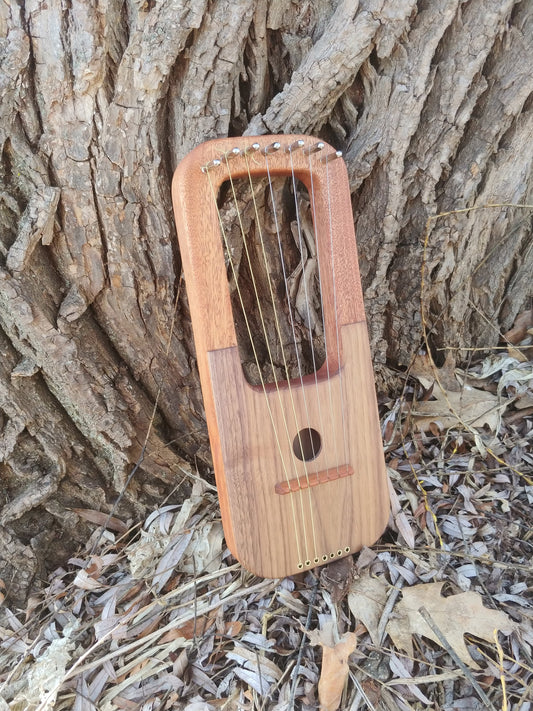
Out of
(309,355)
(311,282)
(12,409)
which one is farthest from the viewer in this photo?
(309,355)

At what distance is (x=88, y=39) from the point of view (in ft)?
3.50

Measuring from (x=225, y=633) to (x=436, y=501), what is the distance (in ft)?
2.15

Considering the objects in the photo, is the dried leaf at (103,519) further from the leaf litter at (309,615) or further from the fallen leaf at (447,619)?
the fallen leaf at (447,619)

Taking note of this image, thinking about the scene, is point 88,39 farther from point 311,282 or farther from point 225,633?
point 225,633

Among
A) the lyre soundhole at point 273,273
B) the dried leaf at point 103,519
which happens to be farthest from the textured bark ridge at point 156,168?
the lyre soundhole at point 273,273

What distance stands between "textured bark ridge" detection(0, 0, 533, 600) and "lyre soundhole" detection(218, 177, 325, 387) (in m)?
0.14

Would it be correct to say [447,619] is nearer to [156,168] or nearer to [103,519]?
[103,519]

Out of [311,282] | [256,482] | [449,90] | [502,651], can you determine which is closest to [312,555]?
[256,482]

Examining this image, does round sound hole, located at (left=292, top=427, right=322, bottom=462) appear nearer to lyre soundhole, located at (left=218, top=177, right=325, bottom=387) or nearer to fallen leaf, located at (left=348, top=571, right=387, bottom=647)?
lyre soundhole, located at (left=218, top=177, right=325, bottom=387)

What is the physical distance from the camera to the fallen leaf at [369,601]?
1.10 m

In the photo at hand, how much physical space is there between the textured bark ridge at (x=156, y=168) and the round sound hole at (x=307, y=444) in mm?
406

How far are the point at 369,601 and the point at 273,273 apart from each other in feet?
2.76

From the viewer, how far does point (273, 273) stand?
1399 mm

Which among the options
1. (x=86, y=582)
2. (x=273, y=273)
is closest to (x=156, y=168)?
(x=273, y=273)
